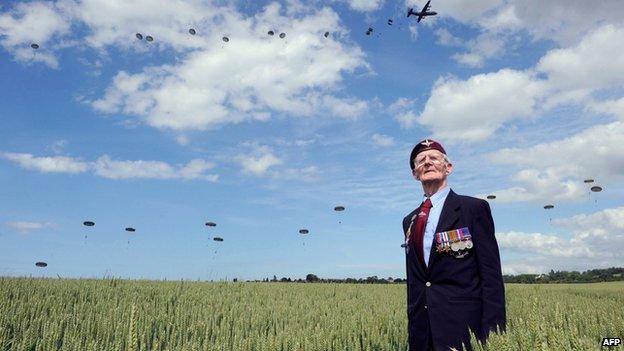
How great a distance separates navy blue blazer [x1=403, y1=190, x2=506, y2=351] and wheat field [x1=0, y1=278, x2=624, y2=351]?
47 centimetres

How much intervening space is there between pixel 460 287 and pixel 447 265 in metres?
0.22

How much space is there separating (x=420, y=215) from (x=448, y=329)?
1.07 meters

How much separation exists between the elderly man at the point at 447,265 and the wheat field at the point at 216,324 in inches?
22.3

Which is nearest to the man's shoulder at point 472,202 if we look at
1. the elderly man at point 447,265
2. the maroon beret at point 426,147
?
the elderly man at point 447,265

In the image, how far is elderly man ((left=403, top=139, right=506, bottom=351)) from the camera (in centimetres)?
427

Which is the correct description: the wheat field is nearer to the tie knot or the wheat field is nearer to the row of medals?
the row of medals

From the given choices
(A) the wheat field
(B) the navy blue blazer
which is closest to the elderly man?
(B) the navy blue blazer

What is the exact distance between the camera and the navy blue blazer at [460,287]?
167 inches

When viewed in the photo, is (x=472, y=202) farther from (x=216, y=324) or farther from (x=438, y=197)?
(x=216, y=324)

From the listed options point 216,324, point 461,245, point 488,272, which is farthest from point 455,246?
point 216,324

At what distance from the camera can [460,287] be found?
4.37 meters

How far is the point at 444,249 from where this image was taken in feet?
14.6

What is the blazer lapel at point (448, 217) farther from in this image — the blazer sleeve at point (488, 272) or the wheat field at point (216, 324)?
the wheat field at point (216, 324)

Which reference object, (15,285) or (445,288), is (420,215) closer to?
(445,288)
